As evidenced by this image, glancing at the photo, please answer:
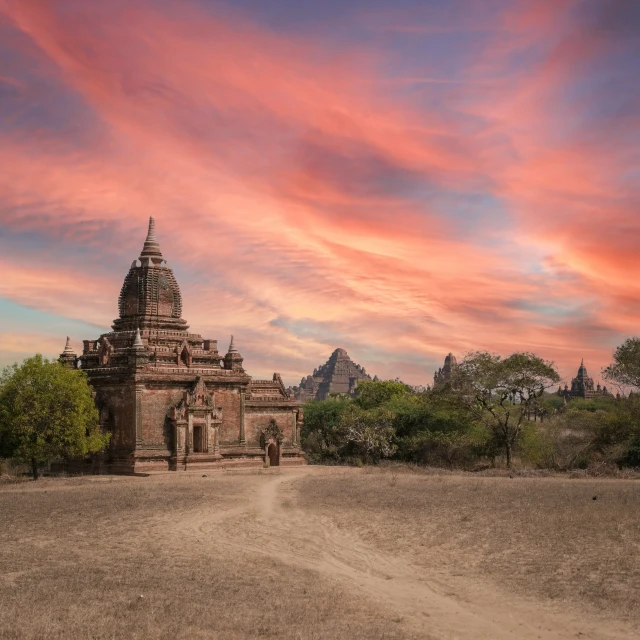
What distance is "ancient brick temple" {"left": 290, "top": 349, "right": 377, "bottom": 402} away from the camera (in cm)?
14612

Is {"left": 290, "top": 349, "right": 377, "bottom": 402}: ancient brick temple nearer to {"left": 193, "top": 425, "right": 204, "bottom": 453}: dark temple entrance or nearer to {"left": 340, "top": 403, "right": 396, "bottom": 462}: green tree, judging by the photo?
{"left": 340, "top": 403, "right": 396, "bottom": 462}: green tree

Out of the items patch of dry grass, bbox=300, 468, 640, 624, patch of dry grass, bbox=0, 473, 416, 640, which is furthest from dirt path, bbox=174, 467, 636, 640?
patch of dry grass, bbox=300, 468, 640, 624

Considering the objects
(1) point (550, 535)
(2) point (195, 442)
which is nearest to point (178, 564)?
(1) point (550, 535)

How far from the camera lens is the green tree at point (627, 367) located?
157 feet

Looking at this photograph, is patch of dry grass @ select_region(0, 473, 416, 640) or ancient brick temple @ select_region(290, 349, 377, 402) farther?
ancient brick temple @ select_region(290, 349, 377, 402)

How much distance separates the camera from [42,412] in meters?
37.2

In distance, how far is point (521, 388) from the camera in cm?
4866

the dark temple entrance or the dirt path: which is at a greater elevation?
the dark temple entrance

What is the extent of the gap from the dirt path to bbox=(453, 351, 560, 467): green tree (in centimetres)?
2421

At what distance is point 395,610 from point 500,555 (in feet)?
16.1

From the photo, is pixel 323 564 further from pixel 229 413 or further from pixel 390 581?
pixel 229 413

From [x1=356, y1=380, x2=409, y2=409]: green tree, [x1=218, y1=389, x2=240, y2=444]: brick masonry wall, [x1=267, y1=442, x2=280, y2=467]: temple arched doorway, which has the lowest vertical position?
[x1=267, y1=442, x2=280, y2=467]: temple arched doorway

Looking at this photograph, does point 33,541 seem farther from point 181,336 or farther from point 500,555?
point 181,336

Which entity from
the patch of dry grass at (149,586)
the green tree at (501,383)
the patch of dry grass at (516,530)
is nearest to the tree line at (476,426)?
the green tree at (501,383)
